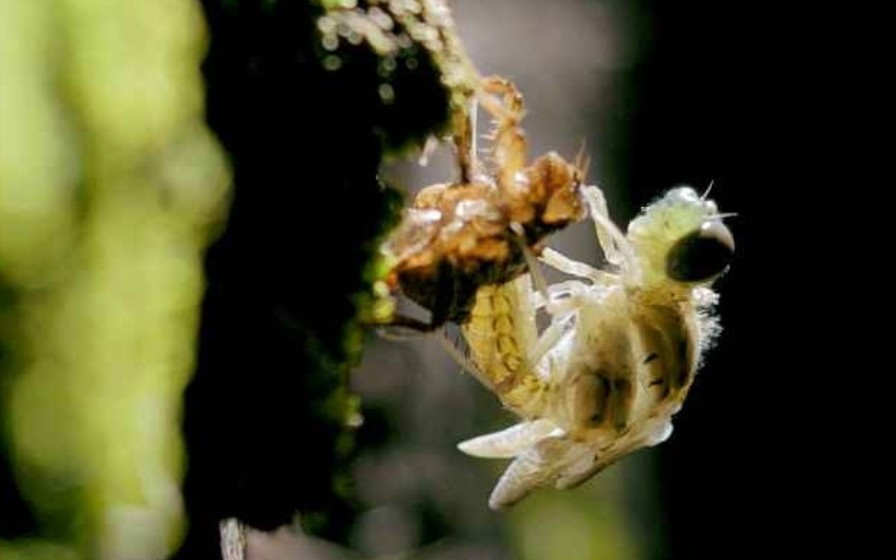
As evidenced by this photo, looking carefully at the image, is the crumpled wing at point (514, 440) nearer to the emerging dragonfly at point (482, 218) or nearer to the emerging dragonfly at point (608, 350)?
the emerging dragonfly at point (608, 350)

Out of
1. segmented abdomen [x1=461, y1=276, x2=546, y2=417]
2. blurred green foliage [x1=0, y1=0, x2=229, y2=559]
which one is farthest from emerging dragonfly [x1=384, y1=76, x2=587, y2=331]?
blurred green foliage [x1=0, y1=0, x2=229, y2=559]

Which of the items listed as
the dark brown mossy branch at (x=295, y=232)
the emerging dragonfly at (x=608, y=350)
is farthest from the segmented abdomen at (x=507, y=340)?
the dark brown mossy branch at (x=295, y=232)

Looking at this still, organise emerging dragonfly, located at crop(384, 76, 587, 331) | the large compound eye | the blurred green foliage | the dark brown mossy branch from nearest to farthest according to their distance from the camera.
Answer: the blurred green foliage → the dark brown mossy branch → emerging dragonfly, located at crop(384, 76, 587, 331) → the large compound eye

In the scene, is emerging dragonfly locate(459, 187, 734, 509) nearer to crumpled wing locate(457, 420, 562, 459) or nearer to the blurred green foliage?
crumpled wing locate(457, 420, 562, 459)

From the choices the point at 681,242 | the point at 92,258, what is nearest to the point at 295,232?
the point at 92,258

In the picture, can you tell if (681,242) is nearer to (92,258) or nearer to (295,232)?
(295,232)

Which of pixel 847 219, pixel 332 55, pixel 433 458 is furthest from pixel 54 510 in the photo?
pixel 847 219
